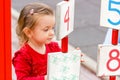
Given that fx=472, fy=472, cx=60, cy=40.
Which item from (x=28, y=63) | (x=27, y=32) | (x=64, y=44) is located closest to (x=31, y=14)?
(x=27, y=32)

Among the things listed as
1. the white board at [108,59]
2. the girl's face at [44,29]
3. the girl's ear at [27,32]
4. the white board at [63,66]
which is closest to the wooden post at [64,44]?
the white board at [63,66]

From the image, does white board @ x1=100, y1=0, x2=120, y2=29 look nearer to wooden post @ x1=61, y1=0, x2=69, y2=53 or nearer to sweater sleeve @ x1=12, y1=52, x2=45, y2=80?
wooden post @ x1=61, y1=0, x2=69, y2=53

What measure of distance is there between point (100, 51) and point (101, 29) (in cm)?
365

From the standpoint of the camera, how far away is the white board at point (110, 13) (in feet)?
6.20

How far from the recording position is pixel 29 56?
96.2 inches

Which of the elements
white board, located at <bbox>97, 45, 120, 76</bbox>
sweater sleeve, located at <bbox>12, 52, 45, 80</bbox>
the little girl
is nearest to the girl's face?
the little girl

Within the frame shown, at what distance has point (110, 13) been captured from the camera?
1.92 m

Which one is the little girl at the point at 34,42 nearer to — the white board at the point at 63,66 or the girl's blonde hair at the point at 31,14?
the girl's blonde hair at the point at 31,14

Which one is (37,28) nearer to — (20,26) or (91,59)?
(20,26)

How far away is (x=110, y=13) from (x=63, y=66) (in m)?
0.29

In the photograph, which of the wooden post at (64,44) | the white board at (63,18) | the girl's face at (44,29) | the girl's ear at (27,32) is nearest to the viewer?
the white board at (63,18)

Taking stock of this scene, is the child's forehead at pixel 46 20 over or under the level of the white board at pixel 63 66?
over
